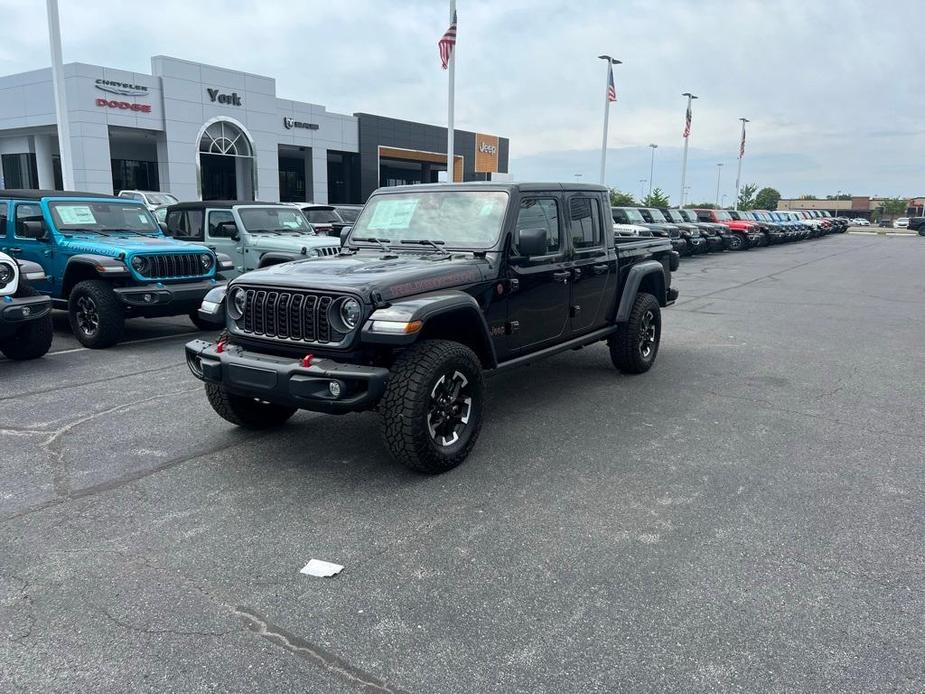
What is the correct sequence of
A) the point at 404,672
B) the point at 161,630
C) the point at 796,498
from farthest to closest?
the point at 796,498
the point at 161,630
the point at 404,672

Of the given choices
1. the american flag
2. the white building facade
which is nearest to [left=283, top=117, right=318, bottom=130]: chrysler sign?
the white building facade

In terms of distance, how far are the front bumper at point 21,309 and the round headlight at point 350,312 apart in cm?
456

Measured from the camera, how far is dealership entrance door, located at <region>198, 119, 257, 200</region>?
32812 millimetres

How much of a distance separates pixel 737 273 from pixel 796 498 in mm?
17183

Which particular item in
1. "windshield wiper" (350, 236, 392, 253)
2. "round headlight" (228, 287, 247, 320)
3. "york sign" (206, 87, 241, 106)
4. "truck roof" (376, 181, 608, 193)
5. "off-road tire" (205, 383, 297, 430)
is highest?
"york sign" (206, 87, 241, 106)

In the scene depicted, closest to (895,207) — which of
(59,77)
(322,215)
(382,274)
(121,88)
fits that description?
(121,88)

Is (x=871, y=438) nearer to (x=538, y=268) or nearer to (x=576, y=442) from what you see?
(x=576, y=442)

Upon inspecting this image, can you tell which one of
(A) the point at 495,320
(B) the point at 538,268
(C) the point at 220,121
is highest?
(C) the point at 220,121

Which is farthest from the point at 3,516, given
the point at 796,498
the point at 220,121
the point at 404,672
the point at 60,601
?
the point at 220,121

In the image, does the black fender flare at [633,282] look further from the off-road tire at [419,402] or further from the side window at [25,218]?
the side window at [25,218]

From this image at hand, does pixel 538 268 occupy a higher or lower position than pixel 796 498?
higher

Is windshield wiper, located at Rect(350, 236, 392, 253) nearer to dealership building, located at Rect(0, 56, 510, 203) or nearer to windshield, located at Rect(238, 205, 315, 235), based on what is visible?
windshield, located at Rect(238, 205, 315, 235)

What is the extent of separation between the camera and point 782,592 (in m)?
3.27

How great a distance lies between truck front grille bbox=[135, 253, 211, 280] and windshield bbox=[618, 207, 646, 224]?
17.4m
